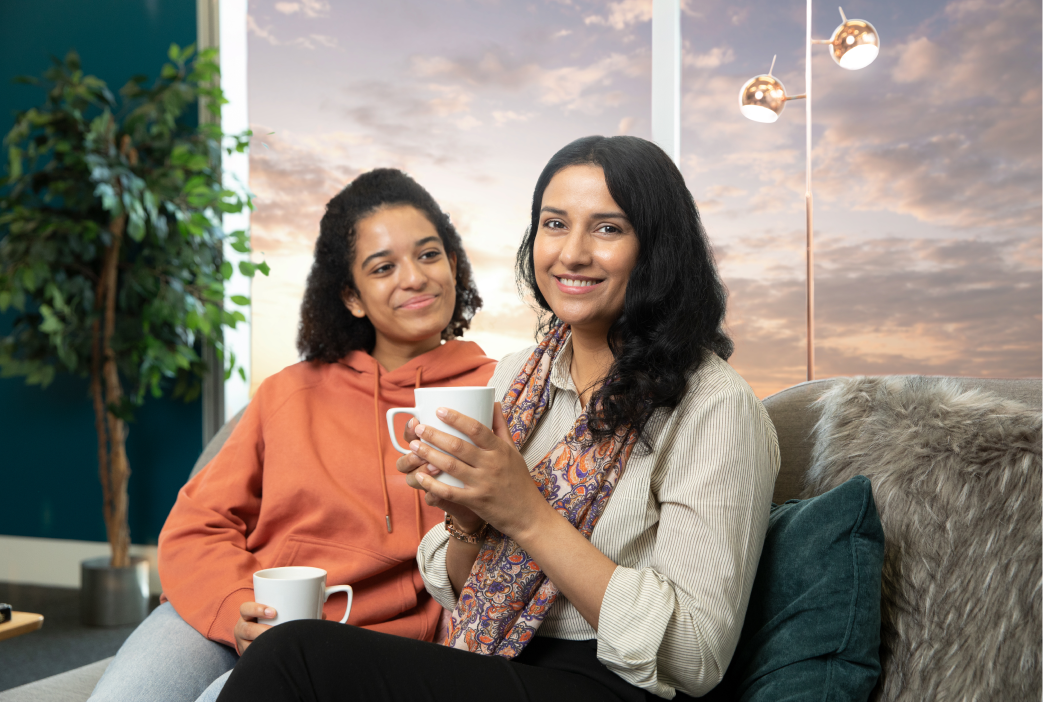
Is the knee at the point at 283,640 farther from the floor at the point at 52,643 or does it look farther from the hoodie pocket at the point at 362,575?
the floor at the point at 52,643

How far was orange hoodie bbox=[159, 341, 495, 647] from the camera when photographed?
139 centimetres

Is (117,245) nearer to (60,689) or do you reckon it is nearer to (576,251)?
(60,689)

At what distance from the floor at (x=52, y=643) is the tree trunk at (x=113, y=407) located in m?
0.28

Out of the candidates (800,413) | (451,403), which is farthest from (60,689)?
(800,413)

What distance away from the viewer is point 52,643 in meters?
2.74

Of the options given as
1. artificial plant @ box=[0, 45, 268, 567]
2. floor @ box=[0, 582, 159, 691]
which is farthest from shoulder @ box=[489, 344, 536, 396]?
floor @ box=[0, 582, 159, 691]

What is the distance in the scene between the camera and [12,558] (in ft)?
11.3

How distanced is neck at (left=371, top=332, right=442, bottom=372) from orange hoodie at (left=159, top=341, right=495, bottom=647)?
0.07 meters

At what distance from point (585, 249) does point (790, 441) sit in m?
0.56

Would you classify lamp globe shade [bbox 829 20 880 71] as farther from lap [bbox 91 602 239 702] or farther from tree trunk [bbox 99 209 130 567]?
tree trunk [bbox 99 209 130 567]

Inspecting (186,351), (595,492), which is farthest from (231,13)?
(595,492)

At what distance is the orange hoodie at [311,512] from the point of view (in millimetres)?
1394

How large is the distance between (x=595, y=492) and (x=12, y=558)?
11.7 ft

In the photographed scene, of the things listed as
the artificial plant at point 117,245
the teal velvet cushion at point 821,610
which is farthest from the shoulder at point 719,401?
the artificial plant at point 117,245
